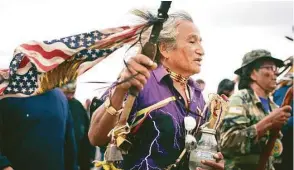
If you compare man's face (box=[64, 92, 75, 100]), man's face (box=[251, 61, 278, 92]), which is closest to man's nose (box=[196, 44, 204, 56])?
man's face (box=[251, 61, 278, 92])

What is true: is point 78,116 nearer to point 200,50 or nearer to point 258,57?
point 258,57

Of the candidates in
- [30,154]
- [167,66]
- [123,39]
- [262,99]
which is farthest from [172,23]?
[262,99]

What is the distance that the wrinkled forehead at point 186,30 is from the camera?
3.80 meters

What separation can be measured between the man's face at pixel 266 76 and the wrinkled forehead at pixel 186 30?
2.40 metres

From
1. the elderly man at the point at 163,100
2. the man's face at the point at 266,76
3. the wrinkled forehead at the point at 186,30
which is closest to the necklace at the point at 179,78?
the elderly man at the point at 163,100

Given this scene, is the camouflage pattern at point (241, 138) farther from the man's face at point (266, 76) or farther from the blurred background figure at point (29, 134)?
the blurred background figure at point (29, 134)

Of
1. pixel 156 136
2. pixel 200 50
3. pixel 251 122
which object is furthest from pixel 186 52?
pixel 251 122

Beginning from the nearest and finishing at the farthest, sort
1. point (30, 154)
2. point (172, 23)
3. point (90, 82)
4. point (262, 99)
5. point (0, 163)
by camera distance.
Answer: point (90, 82) → point (172, 23) → point (0, 163) → point (30, 154) → point (262, 99)

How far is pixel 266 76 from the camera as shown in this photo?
6098 millimetres

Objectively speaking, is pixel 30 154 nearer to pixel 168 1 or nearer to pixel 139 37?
pixel 139 37

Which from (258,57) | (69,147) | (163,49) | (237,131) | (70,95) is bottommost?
(70,95)

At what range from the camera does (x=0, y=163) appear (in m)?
4.32

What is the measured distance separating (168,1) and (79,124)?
5791 millimetres

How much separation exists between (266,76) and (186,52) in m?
2.52
